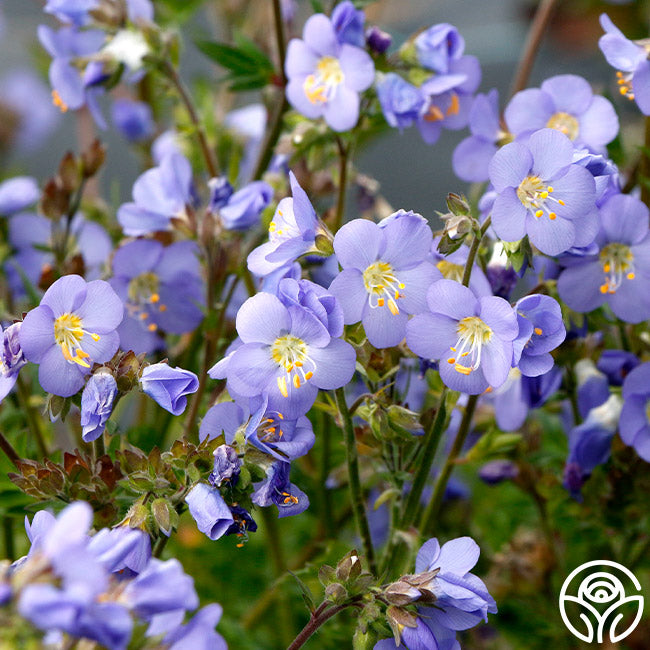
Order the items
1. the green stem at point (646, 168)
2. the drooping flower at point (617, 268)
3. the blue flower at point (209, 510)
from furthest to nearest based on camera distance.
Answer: the green stem at point (646, 168) < the drooping flower at point (617, 268) < the blue flower at point (209, 510)

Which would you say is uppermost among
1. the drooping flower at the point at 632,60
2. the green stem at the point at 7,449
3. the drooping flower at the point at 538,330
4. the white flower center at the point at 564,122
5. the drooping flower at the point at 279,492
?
the drooping flower at the point at 632,60

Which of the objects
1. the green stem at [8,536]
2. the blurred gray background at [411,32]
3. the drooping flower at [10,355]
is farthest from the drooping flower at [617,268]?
the blurred gray background at [411,32]

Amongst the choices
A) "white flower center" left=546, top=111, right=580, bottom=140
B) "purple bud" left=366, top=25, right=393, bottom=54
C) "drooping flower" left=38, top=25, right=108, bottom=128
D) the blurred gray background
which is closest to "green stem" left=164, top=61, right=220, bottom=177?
"drooping flower" left=38, top=25, right=108, bottom=128

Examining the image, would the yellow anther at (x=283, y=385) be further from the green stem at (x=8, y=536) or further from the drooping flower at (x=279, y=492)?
the green stem at (x=8, y=536)

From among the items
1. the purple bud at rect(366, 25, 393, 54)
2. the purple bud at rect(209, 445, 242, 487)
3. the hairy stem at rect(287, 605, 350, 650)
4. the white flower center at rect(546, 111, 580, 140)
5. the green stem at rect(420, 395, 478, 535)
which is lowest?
the green stem at rect(420, 395, 478, 535)

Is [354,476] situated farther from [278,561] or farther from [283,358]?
[278,561]

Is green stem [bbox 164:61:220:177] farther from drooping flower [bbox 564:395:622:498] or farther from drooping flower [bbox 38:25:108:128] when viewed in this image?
drooping flower [bbox 564:395:622:498]

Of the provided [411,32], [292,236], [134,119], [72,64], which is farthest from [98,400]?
[411,32]
